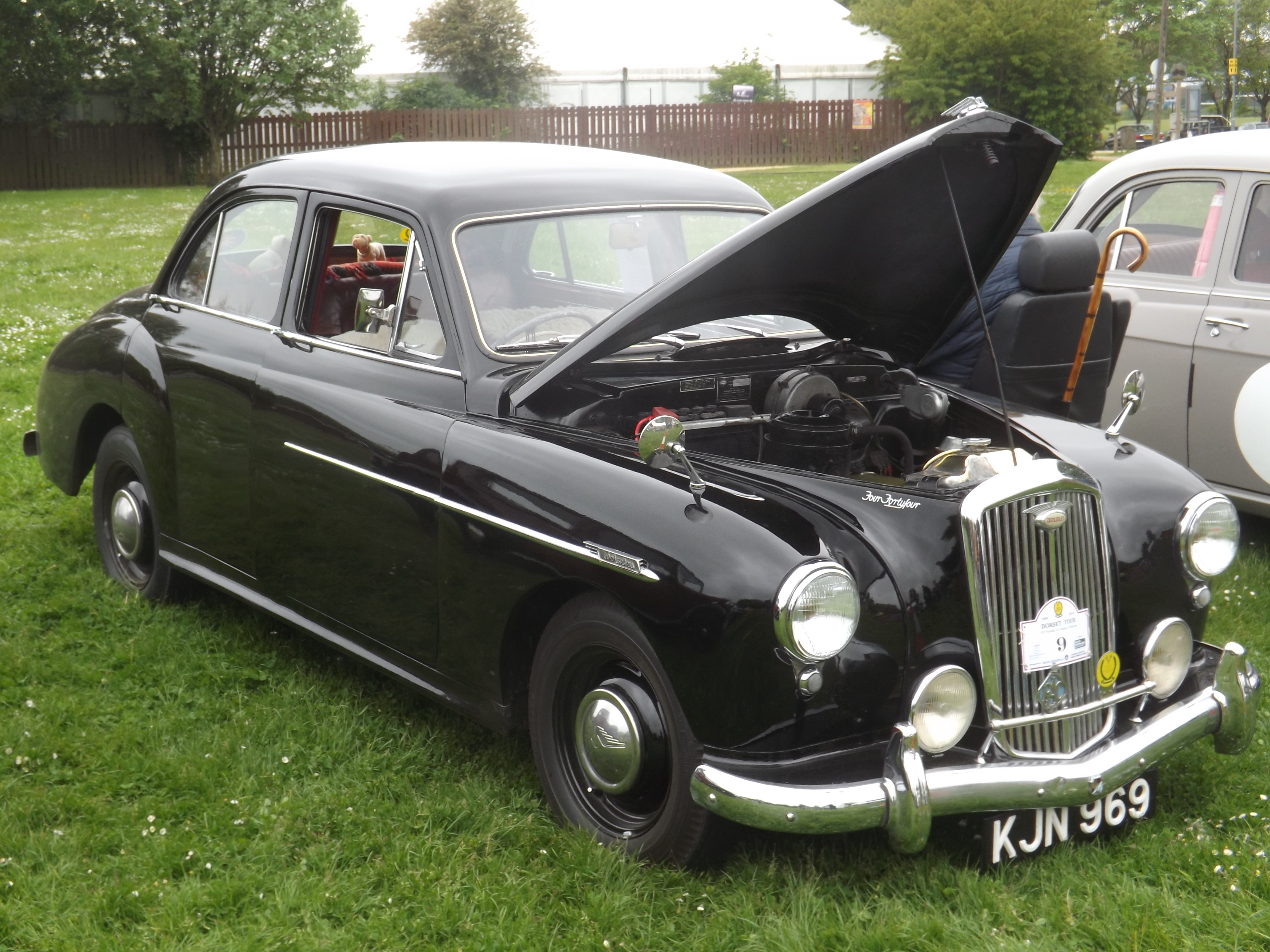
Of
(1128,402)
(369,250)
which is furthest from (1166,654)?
(369,250)

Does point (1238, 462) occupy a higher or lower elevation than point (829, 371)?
lower

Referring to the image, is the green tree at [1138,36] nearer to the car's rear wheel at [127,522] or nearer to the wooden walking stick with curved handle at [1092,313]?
the wooden walking stick with curved handle at [1092,313]

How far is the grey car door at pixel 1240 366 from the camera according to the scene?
17.8 ft

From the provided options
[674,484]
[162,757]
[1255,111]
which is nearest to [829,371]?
[674,484]

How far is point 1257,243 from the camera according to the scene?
5637mm

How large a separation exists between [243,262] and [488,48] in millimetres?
34024

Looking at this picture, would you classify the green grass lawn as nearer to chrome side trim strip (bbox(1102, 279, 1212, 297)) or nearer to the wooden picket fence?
chrome side trim strip (bbox(1102, 279, 1212, 297))

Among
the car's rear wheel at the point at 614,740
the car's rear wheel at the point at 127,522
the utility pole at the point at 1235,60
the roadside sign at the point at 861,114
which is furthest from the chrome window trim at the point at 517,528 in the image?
the utility pole at the point at 1235,60

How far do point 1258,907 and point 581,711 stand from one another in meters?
1.67

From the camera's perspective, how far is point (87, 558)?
5.65m

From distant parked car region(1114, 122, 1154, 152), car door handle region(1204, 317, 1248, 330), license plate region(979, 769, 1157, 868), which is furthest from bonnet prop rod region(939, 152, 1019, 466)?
distant parked car region(1114, 122, 1154, 152)

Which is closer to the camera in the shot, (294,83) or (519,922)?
(519,922)

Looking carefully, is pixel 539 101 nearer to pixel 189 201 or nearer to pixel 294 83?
pixel 294 83

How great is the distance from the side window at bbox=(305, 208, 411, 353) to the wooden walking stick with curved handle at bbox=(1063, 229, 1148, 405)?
232cm
